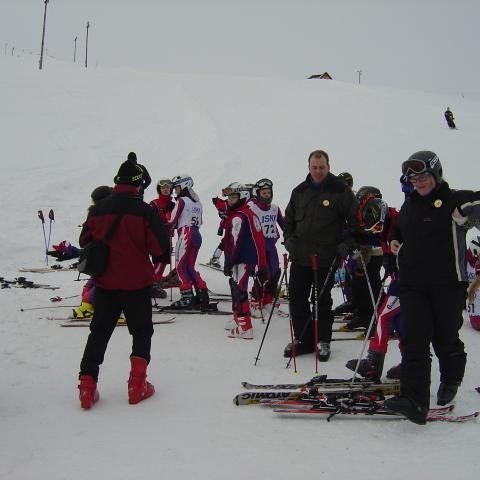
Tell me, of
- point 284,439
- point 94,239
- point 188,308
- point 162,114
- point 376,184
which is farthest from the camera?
point 162,114

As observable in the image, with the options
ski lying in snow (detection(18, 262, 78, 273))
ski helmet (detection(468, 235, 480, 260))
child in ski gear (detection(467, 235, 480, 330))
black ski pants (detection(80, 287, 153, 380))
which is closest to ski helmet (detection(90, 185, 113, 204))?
black ski pants (detection(80, 287, 153, 380))

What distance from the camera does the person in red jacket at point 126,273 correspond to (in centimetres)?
448

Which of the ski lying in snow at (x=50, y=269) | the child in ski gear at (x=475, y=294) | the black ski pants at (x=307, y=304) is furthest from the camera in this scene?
the ski lying in snow at (x=50, y=269)

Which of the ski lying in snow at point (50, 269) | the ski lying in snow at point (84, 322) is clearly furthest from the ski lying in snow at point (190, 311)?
the ski lying in snow at point (50, 269)

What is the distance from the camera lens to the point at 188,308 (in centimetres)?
810

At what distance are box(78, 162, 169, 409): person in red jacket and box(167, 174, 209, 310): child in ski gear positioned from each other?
3.36 m

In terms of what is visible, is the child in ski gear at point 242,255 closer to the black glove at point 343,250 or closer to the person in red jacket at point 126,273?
the black glove at point 343,250

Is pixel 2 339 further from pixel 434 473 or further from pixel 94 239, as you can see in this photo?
pixel 434 473

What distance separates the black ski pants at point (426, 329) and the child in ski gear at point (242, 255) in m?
2.66

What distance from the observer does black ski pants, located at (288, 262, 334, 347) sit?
5.91m

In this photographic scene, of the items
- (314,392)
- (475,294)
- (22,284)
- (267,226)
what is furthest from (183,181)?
(314,392)

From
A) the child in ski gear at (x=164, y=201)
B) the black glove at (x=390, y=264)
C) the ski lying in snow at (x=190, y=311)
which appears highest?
the child in ski gear at (x=164, y=201)

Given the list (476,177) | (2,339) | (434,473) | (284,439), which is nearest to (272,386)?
(284,439)

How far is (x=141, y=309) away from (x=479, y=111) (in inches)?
1474
